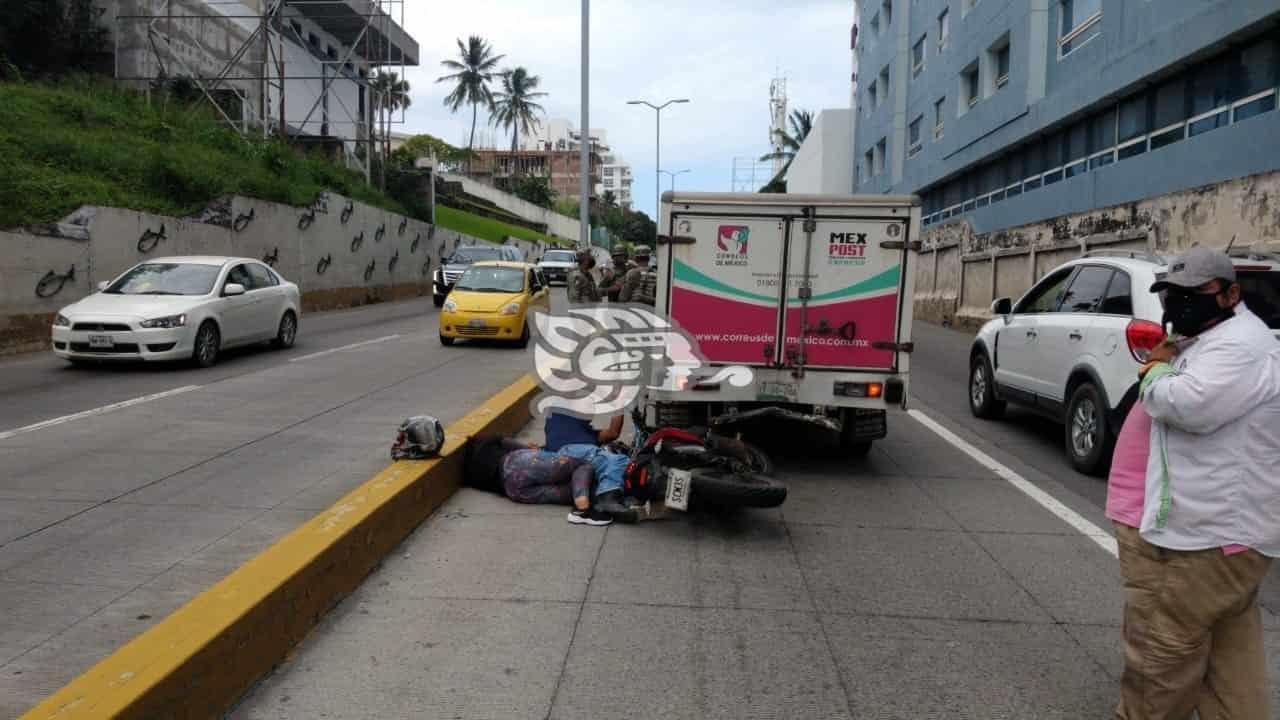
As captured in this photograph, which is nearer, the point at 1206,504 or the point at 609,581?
the point at 1206,504

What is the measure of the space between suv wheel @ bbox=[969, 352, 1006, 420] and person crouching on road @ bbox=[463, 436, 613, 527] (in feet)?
18.9

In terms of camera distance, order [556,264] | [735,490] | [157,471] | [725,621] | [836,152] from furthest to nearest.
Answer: [836,152] → [556,264] → [157,471] → [735,490] → [725,621]

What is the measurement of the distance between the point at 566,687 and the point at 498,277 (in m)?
14.9

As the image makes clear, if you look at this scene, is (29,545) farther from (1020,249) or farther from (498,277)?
(1020,249)

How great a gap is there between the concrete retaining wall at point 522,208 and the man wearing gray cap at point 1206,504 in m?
69.5

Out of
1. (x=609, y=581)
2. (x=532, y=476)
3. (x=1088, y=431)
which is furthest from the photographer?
(x=1088, y=431)

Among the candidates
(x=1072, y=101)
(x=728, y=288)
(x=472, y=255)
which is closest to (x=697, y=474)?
(x=728, y=288)

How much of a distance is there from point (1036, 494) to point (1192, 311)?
451cm

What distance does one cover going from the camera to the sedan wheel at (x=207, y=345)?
514 inches

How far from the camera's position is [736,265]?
25.9ft

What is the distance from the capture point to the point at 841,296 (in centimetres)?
785

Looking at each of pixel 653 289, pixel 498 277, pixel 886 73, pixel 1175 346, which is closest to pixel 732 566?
pixel 1175 346

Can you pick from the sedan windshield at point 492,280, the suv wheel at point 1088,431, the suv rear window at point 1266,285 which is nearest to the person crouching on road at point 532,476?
the suv wheel at point 1088,431

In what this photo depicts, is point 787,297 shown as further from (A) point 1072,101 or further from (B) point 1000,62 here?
(B) point 1000,62
